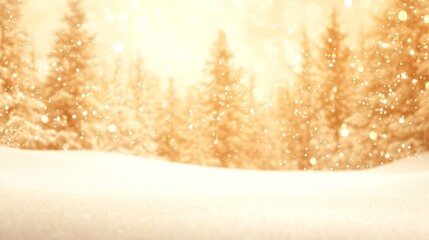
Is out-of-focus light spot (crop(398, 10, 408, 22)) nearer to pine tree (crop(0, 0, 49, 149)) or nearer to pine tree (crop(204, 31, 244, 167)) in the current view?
pine tree (crop(204, 31, 244, 167))

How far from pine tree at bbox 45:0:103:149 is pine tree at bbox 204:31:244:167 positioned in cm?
728

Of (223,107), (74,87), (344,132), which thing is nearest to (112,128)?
(74,87)

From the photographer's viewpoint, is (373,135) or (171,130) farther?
(171,130)

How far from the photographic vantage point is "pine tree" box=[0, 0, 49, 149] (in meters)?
24.0

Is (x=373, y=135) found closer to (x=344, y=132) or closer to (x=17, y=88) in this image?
(x=344, y=132)

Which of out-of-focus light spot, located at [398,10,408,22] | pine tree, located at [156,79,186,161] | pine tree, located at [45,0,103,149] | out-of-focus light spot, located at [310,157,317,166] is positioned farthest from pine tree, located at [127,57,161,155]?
out-of-focus light spot, located at [398,10,408,22]

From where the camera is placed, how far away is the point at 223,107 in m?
29.9

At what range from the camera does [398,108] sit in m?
20.3

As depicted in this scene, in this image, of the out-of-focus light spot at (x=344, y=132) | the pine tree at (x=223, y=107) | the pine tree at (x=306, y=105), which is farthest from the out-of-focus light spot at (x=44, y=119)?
the out-of-focus light spot at (x=344, y=132)

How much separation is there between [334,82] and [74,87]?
53.6ft

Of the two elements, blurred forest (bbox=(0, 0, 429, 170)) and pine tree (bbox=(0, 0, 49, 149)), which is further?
pine tree (bbox=(0, 0, 49, 149))

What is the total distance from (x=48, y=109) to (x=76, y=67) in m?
3.07

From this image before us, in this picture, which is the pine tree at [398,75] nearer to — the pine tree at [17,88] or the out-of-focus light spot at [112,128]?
the pine tree at [17,88]

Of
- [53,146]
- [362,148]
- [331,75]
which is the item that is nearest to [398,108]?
[362,148]
